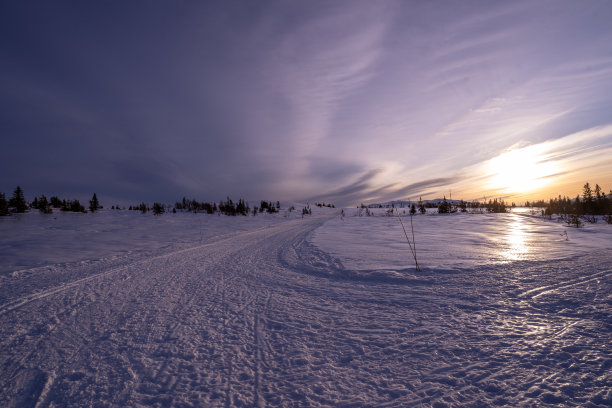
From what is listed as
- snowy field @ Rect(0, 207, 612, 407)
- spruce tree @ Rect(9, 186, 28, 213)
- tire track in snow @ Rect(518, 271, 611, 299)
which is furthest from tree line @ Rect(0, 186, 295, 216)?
tire track in snow @ Rect(518, 271, 611, 299)

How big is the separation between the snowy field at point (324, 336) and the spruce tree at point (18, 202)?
84.6ft

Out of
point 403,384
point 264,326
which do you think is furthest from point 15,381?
point 403,384

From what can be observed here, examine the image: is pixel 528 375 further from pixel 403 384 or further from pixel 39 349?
pixel 39 349

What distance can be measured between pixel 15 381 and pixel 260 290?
3487mm

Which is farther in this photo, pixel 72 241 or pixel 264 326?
pixel 72 241

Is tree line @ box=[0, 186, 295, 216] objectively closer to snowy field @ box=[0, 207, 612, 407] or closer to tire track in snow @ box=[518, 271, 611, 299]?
snowy field @ box=[0, 207, 612, 407]

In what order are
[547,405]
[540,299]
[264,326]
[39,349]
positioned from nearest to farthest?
[547,405] → [39,349] → [264,326] → [540,299]

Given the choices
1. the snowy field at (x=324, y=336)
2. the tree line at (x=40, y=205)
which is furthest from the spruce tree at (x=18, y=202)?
the snowy field at (x=324, y=336)

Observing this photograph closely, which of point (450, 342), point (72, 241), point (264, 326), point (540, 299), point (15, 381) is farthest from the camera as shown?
point (72, 241)

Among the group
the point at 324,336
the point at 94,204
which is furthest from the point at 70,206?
the point at 324,336

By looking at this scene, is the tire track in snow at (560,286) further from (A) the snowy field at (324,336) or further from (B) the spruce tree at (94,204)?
(B) the spruce tree at (94,204)

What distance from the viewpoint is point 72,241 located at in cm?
1310

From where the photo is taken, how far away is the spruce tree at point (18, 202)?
22.9 metres

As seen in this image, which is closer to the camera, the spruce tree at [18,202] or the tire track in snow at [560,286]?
the tire track in snow at [560,286]
